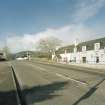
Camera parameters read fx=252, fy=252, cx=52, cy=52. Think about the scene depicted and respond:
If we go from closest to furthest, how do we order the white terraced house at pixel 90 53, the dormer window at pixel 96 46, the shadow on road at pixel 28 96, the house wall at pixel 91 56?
the shadow on road at pixel 28 96
the house wall at pixel 91 56
the white terraced house at pixel 90 53
the dormer window at pixel 96 46

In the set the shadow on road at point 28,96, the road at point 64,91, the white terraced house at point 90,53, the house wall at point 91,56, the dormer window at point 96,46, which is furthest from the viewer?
the dormer window at point 96,46

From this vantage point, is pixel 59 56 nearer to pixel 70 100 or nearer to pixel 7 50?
pixel 7 50

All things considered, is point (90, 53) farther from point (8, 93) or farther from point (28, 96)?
point (28, 96)

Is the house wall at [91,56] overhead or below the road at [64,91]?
overhead

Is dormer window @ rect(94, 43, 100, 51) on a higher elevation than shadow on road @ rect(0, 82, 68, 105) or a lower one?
higher

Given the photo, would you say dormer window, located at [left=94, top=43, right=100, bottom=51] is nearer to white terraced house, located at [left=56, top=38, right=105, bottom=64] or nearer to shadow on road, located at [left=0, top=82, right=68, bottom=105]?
white terraced house, located at [left=56, top=38, right=105, bottom=64]

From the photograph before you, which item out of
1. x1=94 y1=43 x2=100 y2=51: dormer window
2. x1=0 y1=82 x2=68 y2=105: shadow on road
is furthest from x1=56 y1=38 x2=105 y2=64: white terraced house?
x1=0 y1=82 x2=68 y2=105: shadow on road

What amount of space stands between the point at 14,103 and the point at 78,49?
75354 millimetres

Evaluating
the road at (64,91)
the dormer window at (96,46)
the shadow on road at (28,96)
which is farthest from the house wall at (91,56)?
the shadow on road at (28,96)

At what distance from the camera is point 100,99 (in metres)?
11.6

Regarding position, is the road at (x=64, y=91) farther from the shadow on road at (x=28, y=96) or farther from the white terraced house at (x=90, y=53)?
the white terraced house at (x=90, y=53)

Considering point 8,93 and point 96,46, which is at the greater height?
point 96,46

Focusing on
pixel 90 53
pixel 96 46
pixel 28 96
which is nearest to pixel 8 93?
pixel 28 96

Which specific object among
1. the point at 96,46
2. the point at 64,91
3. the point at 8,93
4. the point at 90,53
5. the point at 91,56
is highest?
the point at 96,46
